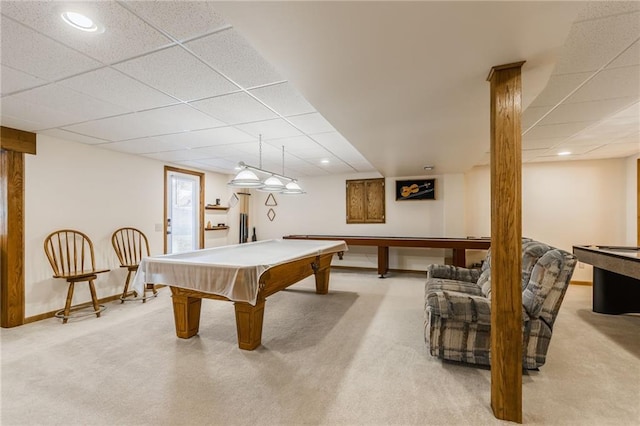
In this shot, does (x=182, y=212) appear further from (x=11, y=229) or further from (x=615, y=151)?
(x=615, y=151)

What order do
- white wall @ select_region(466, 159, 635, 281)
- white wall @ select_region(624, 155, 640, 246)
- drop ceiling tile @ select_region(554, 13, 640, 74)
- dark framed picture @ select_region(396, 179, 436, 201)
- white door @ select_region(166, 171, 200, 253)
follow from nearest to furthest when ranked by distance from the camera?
drop ceiling tile @ select_region(554, 13, 640, 74), white wall @ select_region(624, 155, 640, 246), white wall @ select_region(466, 159, 635, 281), white door @ select_region(166, 171, 200, 253), dark framed picture @ select_region(396, 179, 436, 201)

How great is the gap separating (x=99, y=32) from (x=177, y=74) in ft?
1.79

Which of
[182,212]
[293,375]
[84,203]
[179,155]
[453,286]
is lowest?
[293,375]

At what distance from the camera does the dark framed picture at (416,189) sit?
20.8 ft

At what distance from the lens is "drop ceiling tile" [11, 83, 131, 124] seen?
2.44 metres

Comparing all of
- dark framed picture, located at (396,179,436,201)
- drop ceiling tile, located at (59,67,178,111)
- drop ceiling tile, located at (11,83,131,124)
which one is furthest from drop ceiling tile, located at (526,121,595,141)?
drop ceiling tile, located at (11,83,131,124)

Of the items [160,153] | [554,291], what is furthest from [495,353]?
[160,153]

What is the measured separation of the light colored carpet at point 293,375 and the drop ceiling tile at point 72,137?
236 cm

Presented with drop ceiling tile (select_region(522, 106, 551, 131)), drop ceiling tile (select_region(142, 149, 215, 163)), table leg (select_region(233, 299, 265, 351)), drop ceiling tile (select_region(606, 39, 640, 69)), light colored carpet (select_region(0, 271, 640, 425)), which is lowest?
light colored carpet (select_region(0, 271, 640, 425))

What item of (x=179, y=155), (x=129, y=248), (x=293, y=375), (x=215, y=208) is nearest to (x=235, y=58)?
(x=293, y=375)

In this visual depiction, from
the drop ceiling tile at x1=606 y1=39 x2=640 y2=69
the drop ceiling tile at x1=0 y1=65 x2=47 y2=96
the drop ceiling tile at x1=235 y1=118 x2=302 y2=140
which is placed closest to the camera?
the drop ceiling tile at x1=606 y1=39 x2=640 y2=69

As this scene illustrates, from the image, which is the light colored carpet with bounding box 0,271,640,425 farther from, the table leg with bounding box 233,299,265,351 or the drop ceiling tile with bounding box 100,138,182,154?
the drop ceiling tile with bounding box 100,138,182,154

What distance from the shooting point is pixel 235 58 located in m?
1.94

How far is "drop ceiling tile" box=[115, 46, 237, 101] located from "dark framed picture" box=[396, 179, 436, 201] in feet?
16.2
